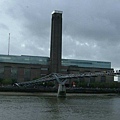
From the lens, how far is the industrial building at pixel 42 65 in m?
160

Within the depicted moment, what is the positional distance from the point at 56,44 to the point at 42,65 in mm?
15113

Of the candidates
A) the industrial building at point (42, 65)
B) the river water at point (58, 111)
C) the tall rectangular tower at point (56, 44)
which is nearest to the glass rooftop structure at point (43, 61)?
the industrial building at point (42, 65)

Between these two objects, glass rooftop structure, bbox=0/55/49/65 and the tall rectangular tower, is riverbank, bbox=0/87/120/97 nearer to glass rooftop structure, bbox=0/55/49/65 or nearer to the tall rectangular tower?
the tall rectangular tower

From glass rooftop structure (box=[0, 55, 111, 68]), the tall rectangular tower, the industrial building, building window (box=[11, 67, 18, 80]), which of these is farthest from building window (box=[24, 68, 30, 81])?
the tall rectangular tower

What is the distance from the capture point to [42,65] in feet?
555

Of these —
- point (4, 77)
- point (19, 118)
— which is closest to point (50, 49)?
point (4, 77)

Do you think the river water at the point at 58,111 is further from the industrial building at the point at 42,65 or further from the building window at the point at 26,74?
the building window at the point at 26,74

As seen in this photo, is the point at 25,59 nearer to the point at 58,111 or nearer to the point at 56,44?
the point at 56,44

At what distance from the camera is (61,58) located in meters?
169

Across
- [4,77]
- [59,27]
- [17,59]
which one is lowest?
[4,77]

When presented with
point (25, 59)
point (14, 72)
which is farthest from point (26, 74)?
point (25, 59)

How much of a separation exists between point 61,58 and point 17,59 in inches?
989

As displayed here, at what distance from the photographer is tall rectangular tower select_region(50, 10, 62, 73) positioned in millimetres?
164500

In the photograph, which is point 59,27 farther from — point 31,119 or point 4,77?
point 31,119
